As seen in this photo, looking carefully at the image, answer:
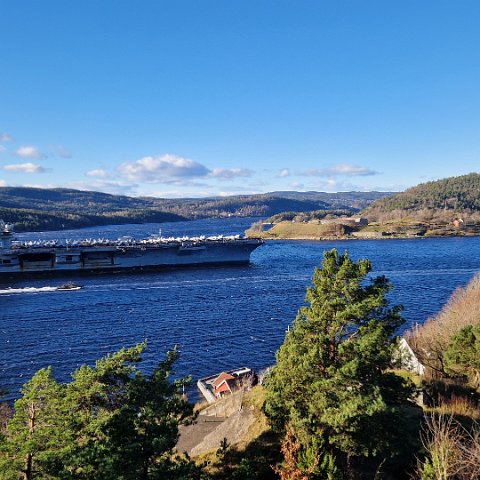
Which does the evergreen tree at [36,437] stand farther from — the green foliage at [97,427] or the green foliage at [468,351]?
the green foliage at [468,351]

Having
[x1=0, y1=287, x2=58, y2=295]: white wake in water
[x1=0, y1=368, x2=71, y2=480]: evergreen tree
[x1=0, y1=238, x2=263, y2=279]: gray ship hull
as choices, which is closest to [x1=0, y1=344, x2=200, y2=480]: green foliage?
[x1=0, y1=368, x2=71, y2=480]: evergreen tree

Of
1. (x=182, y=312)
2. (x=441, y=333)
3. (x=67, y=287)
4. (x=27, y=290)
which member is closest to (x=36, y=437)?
(x=441, y=333)

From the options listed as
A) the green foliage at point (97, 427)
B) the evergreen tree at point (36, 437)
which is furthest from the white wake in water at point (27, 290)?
the evergreen tree at point (36, 437)

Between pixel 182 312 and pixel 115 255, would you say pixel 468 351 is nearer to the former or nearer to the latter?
pixel 182 312

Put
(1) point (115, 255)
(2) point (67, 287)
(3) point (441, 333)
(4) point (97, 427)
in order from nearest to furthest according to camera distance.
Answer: (4) point (97, 427), (3) point (441, 333), (2) point (67, 287), (1) point (115, 255)

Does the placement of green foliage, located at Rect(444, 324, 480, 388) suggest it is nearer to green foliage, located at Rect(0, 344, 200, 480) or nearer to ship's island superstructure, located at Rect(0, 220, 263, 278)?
green foliage, located at Rect(0, 344, 200, 480)

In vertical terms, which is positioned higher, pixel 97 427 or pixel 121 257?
pixel 97 427
